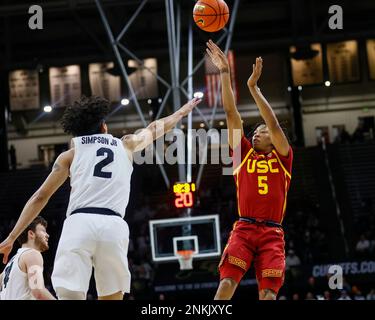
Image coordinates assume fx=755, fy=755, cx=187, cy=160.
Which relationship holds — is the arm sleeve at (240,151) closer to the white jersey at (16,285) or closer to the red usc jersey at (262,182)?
the red usc jersey at (262,182)

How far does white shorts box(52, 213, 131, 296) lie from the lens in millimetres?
5289

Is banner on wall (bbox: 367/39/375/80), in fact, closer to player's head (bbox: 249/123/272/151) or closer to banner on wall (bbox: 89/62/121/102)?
banner on wall (bbox: 89/62/121/102)

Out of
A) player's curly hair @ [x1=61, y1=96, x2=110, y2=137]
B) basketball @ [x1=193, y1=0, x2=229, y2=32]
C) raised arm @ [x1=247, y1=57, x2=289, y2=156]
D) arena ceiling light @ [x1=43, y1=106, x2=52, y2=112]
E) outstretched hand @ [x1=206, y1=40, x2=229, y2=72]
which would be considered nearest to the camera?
player's curly hair @ [x1=61, y1=96, x2=110, y2=137]

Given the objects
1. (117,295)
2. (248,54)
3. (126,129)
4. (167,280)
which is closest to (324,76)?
(248,54)

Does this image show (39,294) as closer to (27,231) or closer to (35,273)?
(35,273)

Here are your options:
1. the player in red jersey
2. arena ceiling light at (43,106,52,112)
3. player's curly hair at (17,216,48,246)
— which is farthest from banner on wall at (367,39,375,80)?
player's curly hair at (17,216,48,246)

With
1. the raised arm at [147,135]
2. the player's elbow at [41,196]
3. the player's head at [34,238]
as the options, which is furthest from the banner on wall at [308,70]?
the player's elbow at [41,196]

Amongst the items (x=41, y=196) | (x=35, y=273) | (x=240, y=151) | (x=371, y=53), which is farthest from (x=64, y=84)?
(x=41, y=196)

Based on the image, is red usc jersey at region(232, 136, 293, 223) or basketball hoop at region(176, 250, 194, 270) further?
basketball hoop at region(176, 250, 194, 270)

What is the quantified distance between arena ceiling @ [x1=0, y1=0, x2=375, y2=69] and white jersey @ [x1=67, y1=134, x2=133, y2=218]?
73.2ft

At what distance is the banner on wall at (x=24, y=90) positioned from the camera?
31.5m

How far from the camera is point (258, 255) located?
688cm

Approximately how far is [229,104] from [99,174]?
195 centimetres
